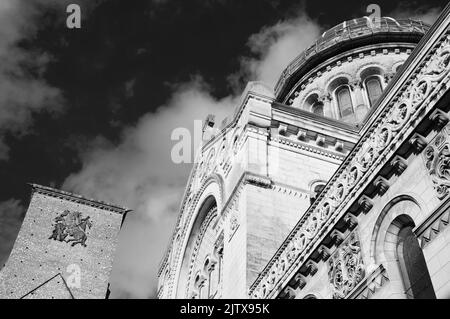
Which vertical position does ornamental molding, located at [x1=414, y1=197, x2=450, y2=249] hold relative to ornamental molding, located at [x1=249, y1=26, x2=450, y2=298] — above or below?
below

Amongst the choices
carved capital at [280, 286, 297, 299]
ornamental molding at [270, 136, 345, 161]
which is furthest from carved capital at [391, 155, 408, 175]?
ornamental molding at [270, 136, 345, 161]

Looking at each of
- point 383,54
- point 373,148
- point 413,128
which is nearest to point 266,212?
point 373,148

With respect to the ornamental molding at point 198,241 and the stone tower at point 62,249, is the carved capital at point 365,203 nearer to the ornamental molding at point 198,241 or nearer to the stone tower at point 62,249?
the ornamental molding at point 198,241

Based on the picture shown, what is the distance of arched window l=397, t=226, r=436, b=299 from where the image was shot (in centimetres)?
962

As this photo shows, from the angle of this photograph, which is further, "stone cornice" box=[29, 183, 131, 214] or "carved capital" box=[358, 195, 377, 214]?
"stone cornice" box=[29, 183, 131, 214]

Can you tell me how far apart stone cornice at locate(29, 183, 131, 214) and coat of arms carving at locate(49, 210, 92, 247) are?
1.74 m

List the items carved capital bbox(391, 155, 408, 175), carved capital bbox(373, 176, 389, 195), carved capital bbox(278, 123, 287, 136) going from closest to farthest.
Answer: carved capital bbox(391, 155, 408, 175), carved capital bbox(373, 176, 389, 195), carved capital bbox(278, 123, 287, 136)

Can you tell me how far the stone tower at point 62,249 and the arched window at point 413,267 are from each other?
45.6 meters

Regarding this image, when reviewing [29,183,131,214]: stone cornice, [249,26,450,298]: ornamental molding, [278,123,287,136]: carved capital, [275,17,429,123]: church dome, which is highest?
[29,183,131,214]: stone cornice

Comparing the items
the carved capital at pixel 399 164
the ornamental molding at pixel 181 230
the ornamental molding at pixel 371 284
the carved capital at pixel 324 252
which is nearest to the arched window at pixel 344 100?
the ornamental molding at pixel 181 230

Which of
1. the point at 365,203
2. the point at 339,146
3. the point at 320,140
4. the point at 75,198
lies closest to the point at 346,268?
the point at 365,203

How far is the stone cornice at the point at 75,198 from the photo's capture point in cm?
5909

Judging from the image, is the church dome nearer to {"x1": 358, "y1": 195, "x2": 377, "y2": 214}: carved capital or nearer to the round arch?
the round arch
